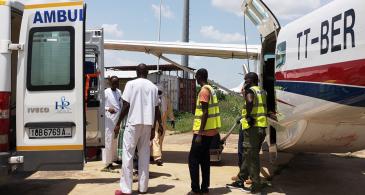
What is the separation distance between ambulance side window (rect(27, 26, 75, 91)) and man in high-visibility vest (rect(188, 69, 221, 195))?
1.79 meters

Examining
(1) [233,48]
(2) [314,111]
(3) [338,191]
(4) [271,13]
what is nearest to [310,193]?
(3) [338,191]

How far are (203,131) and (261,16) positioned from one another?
226 centimetres

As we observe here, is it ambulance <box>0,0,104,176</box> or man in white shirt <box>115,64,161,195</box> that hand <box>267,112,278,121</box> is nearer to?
man in white shirt <box>115,64,161,195</box>

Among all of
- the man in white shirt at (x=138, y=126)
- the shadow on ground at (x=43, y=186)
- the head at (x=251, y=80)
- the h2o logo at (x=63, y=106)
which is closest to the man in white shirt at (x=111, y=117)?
the shadow on ground at (x=43, y=186)

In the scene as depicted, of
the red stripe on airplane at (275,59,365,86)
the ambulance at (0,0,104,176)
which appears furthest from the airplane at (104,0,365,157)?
the ambulance at (0,0,104,176)

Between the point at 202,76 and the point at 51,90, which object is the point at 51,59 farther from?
the point at 202,76

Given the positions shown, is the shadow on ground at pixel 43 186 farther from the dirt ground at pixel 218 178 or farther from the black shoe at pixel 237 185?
the black shoe at pixel 237 185

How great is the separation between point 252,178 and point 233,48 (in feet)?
14.3

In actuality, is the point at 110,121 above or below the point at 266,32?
below

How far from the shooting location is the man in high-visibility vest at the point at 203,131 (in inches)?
254

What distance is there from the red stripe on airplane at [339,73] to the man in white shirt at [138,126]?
2.14 m

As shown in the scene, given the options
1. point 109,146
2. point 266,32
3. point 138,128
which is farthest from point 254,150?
point 109,146

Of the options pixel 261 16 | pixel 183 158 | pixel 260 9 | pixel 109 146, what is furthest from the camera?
pixel 183 158

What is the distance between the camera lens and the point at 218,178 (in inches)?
321
